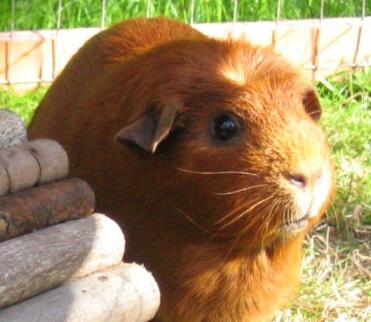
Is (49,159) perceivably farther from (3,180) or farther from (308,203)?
(308,203)

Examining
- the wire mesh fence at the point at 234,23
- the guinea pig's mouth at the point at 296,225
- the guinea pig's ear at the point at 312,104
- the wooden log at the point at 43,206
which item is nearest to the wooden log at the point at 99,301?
the wooden log at the point at 43,206

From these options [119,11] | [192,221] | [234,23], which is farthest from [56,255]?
[119,11]

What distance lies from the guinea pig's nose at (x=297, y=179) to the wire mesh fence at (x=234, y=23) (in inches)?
102

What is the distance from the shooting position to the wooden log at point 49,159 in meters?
3.41

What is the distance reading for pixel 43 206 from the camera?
333 centimetres

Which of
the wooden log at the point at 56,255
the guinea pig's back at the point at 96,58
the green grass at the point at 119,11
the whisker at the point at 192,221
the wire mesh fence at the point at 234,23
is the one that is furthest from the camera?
the green grass at the point at 119,11

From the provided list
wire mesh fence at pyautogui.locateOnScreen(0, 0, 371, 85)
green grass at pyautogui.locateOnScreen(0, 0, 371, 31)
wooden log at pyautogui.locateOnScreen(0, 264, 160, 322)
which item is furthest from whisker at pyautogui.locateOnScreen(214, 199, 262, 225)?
green grass at pyautogui.locateOnScreen(0, 0, 371, 31)

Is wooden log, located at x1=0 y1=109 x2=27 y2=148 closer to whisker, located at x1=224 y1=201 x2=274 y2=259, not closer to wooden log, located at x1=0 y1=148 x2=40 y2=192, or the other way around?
wooden log, located at x1=0 y1=148 x2=40 y2=192

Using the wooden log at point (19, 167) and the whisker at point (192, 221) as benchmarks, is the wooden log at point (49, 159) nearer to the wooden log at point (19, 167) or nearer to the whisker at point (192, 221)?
the wooden log at point (19, 167)

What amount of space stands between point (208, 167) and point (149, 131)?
0.21 m

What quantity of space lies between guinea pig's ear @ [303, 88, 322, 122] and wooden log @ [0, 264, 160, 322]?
781 millimetres

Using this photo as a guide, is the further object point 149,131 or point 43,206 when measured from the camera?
point 149,131

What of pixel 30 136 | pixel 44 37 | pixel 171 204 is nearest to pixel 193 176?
pixel 171 204

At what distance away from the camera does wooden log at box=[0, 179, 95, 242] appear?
3.23 metres
